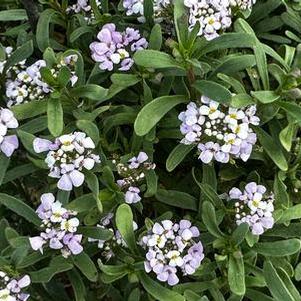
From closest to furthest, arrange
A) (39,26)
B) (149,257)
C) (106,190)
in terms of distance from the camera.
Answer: (149,257)
(106,190)
(39,26)

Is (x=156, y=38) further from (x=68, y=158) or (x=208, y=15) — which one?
(x=68, y=158)

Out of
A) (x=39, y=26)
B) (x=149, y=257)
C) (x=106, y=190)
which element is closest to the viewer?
(x=149, y=257)

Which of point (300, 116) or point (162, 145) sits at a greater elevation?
point (300, 116)

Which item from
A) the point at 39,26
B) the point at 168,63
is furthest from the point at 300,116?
the point at 39,26

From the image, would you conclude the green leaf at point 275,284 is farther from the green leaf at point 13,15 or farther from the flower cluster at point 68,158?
the green leaf at point 13,15

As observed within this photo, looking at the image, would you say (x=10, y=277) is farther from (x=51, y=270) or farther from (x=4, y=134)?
(x=4, y=134)

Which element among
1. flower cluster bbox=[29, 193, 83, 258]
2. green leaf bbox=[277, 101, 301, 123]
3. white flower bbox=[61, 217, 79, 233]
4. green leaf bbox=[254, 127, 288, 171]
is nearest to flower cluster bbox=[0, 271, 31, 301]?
flower cluster bbox=[29, 193, 83, 258]
